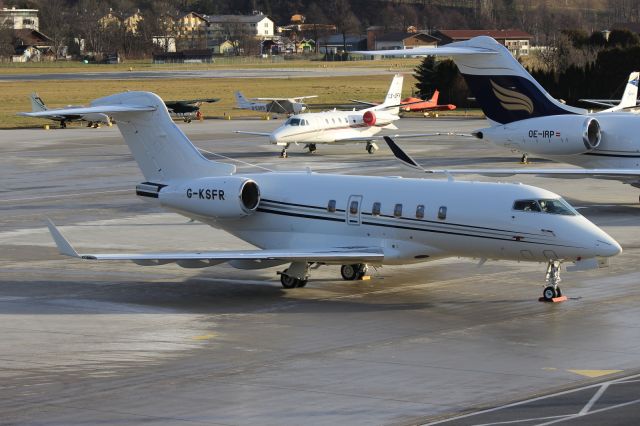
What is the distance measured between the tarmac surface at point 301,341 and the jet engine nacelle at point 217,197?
5.62 ft

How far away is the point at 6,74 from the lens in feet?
491

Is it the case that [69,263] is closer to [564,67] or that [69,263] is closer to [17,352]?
[17,352]


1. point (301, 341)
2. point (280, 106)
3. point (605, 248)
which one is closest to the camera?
point (301, 341)

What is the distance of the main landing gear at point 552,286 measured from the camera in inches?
987

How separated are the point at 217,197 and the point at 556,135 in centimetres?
1675

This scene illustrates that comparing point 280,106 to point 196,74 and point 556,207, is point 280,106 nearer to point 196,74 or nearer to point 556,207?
point 556,207

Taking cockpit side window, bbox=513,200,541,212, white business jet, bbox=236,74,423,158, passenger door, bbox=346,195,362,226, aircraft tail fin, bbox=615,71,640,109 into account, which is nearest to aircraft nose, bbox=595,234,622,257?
cockpit side window, bbox=513,200,541,212

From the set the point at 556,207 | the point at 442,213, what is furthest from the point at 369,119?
the point at 556,207

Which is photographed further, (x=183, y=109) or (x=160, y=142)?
(x=183, y=109)

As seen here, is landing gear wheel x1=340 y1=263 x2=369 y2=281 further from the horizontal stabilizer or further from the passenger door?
the horizontal stabilizer

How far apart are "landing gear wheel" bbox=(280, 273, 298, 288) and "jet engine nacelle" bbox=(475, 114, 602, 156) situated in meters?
16.4

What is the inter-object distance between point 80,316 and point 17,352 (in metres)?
3.24

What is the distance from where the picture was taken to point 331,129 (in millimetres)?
60719

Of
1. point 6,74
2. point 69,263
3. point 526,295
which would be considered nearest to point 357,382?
point 526,295
